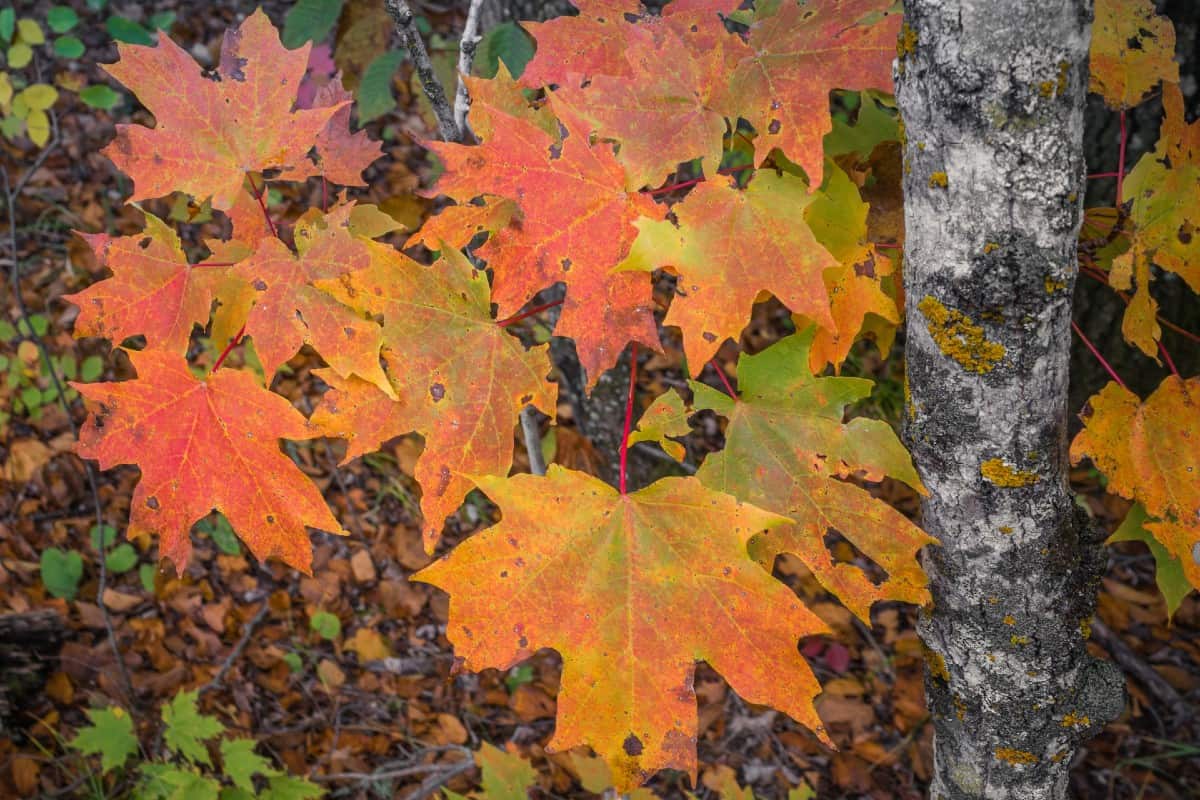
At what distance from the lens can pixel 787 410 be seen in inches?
48.1

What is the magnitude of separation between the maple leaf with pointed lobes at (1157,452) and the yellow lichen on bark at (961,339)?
0.25 metres

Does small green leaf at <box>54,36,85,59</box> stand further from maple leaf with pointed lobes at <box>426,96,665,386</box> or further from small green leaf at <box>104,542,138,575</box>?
maple leaf with pointed lobes at <box>426,96,665,386</box>

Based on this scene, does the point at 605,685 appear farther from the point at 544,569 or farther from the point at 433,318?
the point at 433,318

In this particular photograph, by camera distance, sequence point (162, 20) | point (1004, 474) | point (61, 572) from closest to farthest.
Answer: point (1004, 474) < point (61, 572) < point (162, 20)

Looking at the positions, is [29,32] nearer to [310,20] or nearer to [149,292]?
[310,20]

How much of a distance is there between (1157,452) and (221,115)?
145cm

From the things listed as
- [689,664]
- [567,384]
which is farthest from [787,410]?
[567,384]

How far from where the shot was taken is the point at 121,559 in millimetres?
2600

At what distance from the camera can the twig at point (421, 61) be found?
1.29 metres

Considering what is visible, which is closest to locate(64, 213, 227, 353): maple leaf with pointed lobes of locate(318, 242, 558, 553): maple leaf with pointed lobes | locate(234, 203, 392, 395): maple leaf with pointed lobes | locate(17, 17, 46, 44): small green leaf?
locate(234, 203, 392, 395): maple leaf with pointed lobes

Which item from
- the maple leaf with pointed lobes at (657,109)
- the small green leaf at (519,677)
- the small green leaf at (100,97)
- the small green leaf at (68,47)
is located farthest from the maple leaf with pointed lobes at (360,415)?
the small green leaf at (68,47)

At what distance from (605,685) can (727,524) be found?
0.26 meters

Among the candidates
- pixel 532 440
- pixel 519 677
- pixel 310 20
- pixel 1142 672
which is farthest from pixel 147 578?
pixel 1142 672

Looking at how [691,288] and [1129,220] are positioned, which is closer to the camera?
[691,288]
